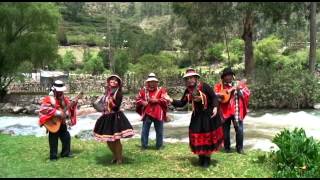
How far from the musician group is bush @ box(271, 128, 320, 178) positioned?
110 centimetres

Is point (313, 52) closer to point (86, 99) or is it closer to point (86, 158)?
point (86, 99)

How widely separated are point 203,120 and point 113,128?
1.52 metres

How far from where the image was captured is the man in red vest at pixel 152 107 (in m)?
10.2

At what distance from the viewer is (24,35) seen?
30.9 m

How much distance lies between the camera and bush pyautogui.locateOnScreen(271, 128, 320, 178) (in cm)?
747

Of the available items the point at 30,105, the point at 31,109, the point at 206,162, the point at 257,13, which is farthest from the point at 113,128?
the point at 257,13

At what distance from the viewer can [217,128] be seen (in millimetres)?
8562

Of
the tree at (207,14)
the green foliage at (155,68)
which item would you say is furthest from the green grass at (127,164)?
the green foliage at (155,68)

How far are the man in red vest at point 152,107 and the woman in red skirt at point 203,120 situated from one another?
1.65 m

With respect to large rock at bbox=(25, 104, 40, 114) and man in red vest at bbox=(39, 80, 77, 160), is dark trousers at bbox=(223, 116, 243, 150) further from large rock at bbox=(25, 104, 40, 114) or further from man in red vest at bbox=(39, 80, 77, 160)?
large rock at bbox=(25, 104, 40, 114)

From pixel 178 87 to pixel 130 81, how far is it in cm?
326

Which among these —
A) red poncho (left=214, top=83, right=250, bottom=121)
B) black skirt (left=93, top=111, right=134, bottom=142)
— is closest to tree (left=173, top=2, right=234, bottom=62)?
red poncho (left=214, top=83, right=250, bottom=121)

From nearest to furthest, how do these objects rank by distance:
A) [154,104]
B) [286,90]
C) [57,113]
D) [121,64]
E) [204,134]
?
[204,134], [57,113], [154,104], [286,90], [121,64]

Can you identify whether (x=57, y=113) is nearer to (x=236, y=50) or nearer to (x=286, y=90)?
(x=286, y=90)
